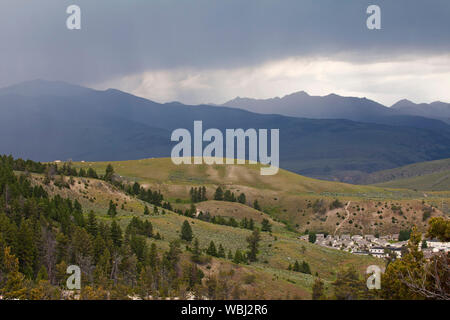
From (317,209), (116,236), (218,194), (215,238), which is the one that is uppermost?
(116,236)

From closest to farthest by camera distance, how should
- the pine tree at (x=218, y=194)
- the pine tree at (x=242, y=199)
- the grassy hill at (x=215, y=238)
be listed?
the grassy hill at (x=215, y=238)
the pine tree at (x=218, y=194)
the pine tree at (x=242, y=199)

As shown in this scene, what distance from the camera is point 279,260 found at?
258 feet

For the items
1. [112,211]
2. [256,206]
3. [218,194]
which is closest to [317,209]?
[256,206]

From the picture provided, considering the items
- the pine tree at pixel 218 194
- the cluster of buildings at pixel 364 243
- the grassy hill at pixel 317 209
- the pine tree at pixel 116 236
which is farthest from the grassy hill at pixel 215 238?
the pine tree at pixel 218 194

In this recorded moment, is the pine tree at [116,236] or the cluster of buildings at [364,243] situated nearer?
the pine tree at [116,236]

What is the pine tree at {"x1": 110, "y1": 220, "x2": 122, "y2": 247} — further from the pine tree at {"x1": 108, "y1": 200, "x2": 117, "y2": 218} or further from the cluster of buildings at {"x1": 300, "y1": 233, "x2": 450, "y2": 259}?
the cluster of buildings at {"x1": 300, "y1": 233, "x2": 450, "y2": 259}

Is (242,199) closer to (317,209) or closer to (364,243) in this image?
(317,209)

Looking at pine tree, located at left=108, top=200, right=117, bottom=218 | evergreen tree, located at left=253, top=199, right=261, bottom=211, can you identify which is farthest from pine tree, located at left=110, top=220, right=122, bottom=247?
evergreen tree, located at left=253, top=199, right=261, bottom=211

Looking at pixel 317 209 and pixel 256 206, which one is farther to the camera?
pixel 256 206

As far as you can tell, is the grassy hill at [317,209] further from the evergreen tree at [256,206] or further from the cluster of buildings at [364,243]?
the cluster of buildings at [364,243]

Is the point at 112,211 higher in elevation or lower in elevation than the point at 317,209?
higher

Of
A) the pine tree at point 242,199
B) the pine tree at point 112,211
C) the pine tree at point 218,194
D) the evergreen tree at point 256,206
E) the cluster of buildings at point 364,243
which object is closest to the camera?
the pine tree at point 112,211
